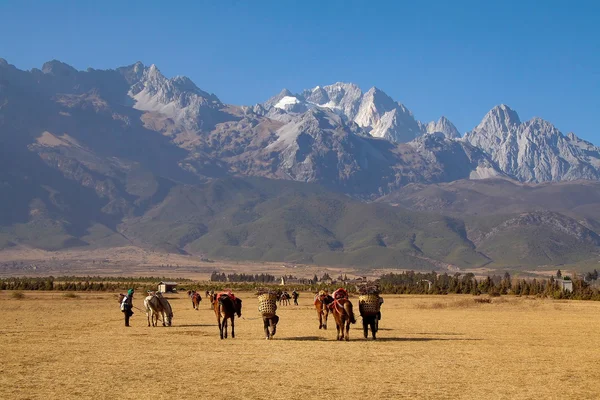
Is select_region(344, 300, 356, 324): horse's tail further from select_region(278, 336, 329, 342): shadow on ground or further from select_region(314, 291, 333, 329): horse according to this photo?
select_region(314, 291, 333, 329): horse

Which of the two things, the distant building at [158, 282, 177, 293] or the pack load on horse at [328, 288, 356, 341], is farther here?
the distant building at [158, 282, 177, 293]

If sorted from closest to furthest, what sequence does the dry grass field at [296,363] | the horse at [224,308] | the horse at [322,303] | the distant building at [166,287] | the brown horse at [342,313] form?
the dry grass field at [296,363], the brown horse at [342,313], the horse at [224,308], the horse at [322,303], the distant building at [166,287]

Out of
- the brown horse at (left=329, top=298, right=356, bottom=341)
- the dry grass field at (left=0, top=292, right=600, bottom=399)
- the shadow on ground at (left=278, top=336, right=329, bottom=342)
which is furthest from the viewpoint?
the shadow on ground at (left=278, top=336, right=329, bottom=342)

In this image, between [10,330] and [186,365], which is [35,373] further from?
[10,330]

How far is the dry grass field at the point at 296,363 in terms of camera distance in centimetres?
2309

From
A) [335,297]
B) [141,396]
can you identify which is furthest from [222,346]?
[141,396]

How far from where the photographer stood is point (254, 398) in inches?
864

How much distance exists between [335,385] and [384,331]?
69.0 feet

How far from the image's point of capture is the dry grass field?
23094 mm

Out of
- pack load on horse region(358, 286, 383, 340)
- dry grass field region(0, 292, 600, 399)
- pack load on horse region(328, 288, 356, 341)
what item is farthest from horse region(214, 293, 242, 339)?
pack load on horse region(358, 286, 383, 340)

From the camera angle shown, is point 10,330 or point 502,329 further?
point 502,329

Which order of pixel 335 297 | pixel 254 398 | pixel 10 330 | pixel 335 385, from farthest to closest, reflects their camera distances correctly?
pixel 10 330 < pixel 335 297 < pixel 335 385 < pixel 254 398

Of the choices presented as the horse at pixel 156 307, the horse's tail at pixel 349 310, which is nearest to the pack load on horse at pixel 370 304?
the horse's tail at pixel 349 310

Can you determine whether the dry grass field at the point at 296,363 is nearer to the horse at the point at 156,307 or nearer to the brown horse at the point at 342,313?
the brown horse at the point at 342,313
